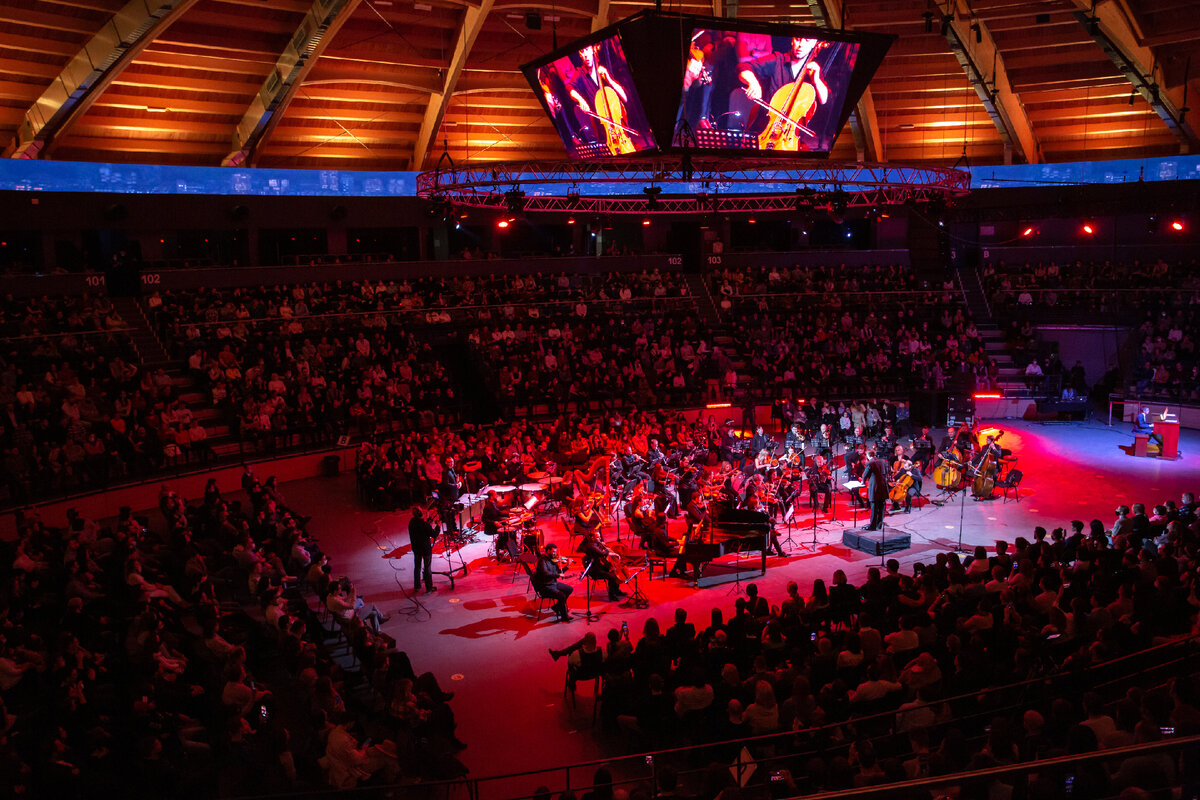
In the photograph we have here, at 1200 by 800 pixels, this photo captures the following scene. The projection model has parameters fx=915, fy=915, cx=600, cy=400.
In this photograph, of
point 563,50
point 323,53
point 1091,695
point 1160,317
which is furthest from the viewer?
point 1160,317

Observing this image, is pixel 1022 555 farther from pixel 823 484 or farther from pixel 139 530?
pixel 139 530

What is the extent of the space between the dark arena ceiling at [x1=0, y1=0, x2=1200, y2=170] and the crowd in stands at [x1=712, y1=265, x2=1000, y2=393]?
470 centimetres

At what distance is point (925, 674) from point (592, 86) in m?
9.57

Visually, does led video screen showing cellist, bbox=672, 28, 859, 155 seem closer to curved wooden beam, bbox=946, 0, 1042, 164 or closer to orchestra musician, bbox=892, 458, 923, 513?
orchestra musician, bbox=892, 458, 923, 513

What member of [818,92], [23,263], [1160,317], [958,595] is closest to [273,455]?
[23,263]

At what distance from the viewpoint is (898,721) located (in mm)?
7418

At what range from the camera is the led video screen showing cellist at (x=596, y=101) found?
1302 cm

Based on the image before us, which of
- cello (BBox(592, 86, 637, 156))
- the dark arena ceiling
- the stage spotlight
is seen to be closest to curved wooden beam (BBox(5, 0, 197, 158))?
the dark arena ceiling

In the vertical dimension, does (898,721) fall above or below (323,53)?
below

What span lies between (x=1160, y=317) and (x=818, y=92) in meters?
19.4

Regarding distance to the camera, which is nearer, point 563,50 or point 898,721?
point 898,721

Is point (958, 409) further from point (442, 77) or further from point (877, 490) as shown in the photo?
point (442, 77)

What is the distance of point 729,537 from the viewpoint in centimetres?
1338

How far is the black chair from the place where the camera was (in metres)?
17.2
